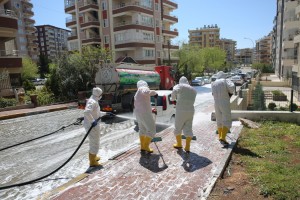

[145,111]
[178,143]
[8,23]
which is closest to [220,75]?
[178,143]

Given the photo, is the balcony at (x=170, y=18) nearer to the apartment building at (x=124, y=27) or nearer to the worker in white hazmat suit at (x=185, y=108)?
the apartment building at (x=124, y=27)

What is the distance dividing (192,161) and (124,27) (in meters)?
34.1

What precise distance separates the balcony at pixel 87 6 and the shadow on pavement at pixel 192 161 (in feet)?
127

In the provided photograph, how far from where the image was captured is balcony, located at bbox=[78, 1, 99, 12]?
3997 centimetres

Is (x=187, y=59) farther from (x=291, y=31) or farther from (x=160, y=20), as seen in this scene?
(x=291, y=31)

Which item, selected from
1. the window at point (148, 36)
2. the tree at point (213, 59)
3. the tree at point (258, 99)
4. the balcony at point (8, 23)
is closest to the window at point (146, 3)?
the window at point (148, 36)

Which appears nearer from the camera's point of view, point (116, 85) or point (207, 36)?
point (116, 85)

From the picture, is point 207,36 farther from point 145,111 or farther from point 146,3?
point 145,111

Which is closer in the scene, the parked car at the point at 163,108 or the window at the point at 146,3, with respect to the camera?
the parked car at the point at 163,108

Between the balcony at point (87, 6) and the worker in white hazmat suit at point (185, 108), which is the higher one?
the balcony at point (87, 6)

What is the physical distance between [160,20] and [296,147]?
38.9m

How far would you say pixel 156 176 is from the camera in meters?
5.16

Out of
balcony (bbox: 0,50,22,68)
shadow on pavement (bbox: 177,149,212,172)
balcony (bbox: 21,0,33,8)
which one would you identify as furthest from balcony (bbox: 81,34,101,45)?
balcony (bbox: 21,0,33,8)

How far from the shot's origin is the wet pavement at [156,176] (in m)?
4.45
